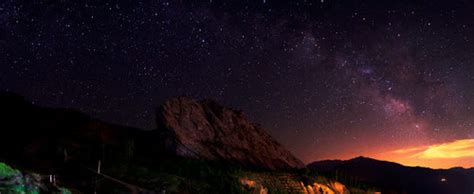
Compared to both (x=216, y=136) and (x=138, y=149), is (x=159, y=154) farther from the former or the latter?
(x=216, y=136)

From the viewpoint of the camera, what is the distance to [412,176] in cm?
13462

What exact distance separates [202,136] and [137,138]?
512 centimetres

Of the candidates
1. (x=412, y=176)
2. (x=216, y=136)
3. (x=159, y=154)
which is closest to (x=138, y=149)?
(x=159, y=154)

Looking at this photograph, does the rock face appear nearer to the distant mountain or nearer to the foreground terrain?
the foreground terrain

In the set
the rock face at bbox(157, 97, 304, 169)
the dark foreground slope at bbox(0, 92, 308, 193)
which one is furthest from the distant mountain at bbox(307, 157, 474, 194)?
the dark foreground slope at bbox(0, 92, 308, 193)

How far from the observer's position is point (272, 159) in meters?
34.3

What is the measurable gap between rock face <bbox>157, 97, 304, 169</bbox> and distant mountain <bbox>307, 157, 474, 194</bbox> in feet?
305

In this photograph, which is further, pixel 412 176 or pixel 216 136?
pixel 412 176

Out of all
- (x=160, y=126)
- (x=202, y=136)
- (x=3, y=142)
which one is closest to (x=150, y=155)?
(x=160, y=126)

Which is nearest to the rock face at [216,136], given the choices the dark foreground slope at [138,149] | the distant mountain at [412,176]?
the dark foreground slope at [138,149]

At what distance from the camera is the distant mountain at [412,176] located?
127m

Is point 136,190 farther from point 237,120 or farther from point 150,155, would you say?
point 237,120

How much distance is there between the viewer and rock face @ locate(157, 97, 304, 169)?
94.9 feet

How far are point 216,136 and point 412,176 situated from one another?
400ft
